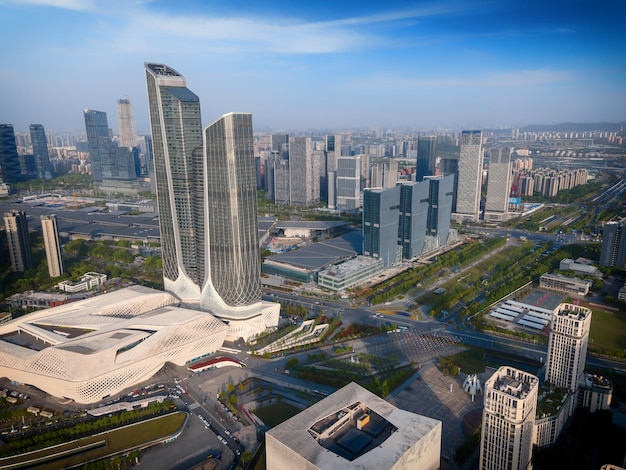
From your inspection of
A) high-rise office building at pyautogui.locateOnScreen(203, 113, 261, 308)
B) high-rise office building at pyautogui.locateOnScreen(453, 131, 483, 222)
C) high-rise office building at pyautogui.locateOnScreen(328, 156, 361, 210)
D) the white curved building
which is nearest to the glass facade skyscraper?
high-rise office building at pyautogui.locateOnScreen(203, 113, 261, 308)

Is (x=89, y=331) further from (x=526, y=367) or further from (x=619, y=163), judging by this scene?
(x=619, y=163)

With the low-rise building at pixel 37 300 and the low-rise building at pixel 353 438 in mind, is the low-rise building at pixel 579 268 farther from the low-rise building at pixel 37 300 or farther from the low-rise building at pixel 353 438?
the low-rise building at pixel 37 300

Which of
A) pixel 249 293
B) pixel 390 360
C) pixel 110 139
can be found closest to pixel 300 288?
pixel 249 293

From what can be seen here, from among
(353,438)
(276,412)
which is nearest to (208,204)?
(276,412)

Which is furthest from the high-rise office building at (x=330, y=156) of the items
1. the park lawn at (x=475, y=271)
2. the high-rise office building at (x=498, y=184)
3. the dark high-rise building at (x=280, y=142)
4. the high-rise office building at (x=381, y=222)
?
the park lawn at (x=475, y=271)

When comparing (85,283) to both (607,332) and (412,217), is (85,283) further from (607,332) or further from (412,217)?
(607,332)

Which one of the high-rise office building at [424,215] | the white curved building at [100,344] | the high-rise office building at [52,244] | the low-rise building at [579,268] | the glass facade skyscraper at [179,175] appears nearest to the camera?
the white curved building at [100,344]
